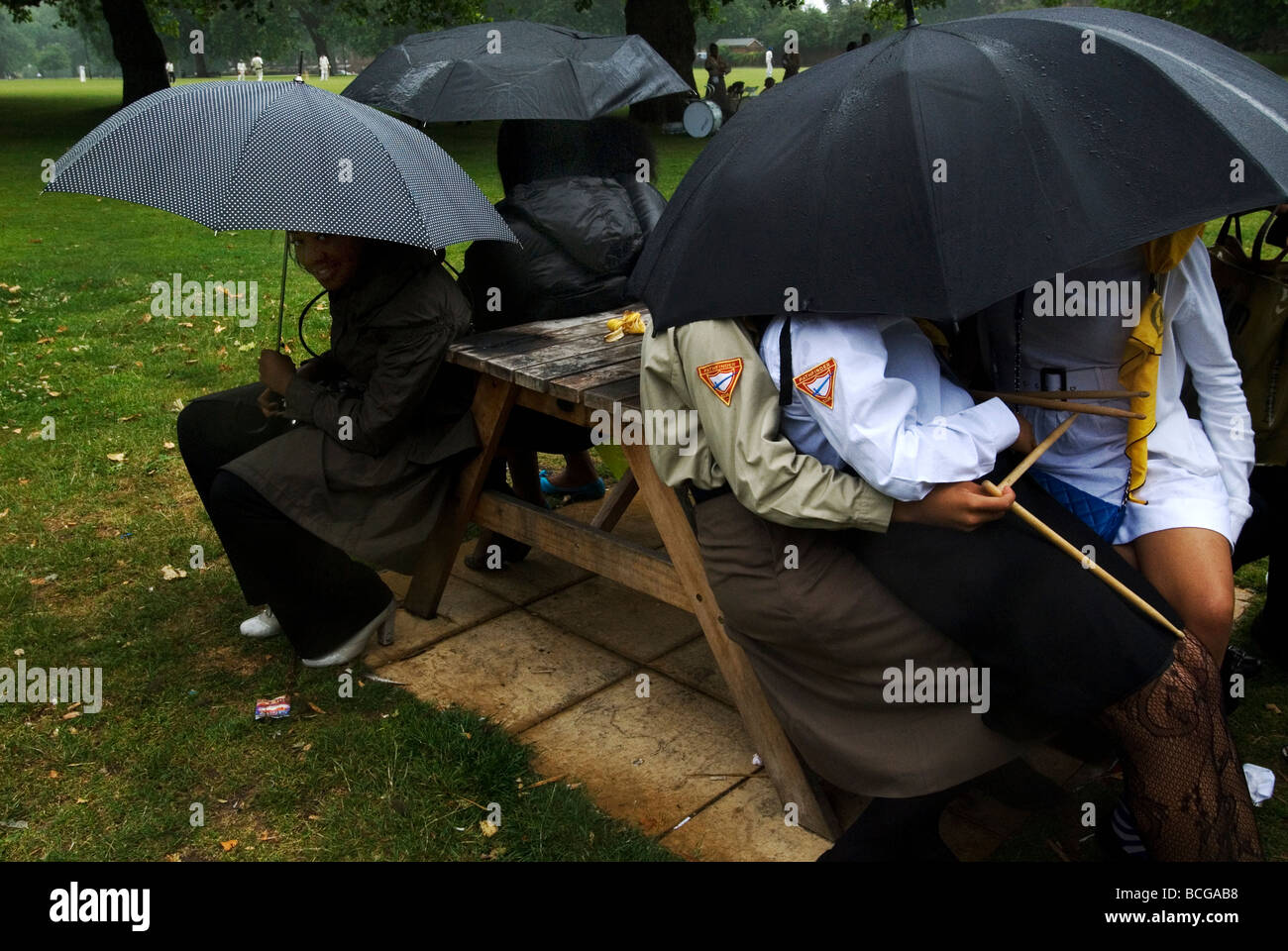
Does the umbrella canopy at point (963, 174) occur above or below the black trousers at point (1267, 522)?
above

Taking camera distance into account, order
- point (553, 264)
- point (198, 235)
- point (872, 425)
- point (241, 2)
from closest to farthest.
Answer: point (872, 425) < point (553, 264) < point (198, 235) < point (241, 2)

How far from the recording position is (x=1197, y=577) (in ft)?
8.65

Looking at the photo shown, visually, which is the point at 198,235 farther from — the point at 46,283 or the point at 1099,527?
the point at 1099,527

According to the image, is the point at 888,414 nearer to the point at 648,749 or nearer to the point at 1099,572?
the point at 1099,572

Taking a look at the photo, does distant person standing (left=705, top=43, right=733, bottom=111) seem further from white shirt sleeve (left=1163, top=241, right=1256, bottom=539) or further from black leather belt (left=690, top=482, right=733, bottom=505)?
black leather belt (left=690, top=482, right=733, bottom=505)

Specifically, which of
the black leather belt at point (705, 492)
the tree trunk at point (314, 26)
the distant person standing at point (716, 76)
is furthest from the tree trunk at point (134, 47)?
the tree trunk at point (314, 26)

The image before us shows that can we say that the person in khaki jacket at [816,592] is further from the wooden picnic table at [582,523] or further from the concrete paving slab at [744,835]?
the wooden picnic table at [582,523]

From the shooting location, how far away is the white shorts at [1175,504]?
8.93ft

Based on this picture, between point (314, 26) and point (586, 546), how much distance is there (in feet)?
286

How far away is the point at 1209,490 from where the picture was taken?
2.77 m

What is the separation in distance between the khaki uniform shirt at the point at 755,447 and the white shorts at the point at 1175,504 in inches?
26.6

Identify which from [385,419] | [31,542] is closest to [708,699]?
[385,419]
